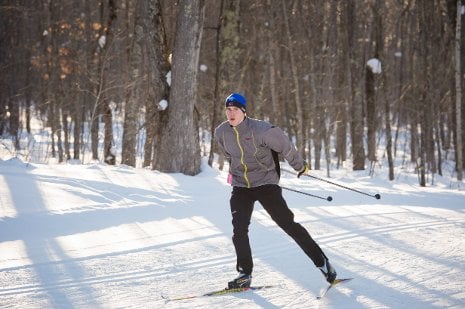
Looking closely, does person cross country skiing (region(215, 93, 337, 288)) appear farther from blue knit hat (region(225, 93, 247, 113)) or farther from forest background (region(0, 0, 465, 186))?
forest background (region(0, 0, 465, 186))

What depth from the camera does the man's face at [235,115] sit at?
189 inches

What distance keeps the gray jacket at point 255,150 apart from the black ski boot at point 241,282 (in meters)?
0.86

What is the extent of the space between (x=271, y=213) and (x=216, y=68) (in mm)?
8912

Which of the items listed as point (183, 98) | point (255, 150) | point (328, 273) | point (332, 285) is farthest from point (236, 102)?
point (183, 98)

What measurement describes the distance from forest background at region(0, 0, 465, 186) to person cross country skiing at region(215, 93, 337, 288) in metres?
5.95

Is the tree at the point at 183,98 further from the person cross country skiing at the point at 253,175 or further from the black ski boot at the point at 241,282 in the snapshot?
the black ski boot at the point at 241,282

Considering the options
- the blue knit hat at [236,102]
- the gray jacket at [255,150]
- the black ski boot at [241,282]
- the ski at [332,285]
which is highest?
the blue knit hat at [236,102]

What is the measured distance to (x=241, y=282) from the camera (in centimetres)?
481

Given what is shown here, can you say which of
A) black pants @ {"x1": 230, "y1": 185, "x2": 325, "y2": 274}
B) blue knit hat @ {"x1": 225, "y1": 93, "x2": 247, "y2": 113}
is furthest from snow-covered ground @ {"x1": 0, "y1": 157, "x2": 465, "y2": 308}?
blue knit hat @ {"x1": 225, "y1": 93, "x2": 247, "y2": 113}

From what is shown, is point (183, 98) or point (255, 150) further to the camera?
point (183, 98)

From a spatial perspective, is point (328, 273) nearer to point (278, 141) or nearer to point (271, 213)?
point (271, 213)

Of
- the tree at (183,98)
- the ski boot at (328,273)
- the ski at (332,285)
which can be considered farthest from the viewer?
the tree at (183,98)

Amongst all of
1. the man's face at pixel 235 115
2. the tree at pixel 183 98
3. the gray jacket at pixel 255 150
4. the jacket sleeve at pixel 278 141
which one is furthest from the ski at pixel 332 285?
the tree at pixel 183 98

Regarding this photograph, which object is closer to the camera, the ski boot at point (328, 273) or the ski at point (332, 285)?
the ski at point (332, 285)
